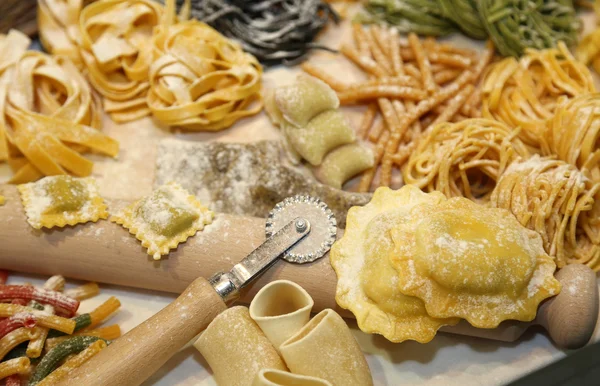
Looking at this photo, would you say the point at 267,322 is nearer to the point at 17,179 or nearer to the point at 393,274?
the point at 393,274

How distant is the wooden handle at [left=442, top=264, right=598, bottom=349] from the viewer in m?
1.66

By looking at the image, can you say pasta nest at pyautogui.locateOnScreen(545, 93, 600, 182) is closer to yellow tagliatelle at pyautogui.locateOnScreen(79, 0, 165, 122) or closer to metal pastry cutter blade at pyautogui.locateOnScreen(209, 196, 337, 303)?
metal pastry cutter blade at pyautogui.locateOnScreen(209, 196, 337, 303)

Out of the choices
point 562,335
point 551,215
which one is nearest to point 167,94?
point 551,215

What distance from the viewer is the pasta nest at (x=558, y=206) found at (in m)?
1.88

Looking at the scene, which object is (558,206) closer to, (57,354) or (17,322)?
(57,354)

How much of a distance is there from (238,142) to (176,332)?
103cm

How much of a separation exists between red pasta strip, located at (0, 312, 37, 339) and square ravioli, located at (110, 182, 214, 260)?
403mm

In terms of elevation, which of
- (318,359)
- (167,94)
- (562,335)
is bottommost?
(562,335)

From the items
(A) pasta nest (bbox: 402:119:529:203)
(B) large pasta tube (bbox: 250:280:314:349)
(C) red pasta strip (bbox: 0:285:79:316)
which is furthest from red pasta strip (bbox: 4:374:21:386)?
(A) pasta nest (bbox: 402:119:529:203)

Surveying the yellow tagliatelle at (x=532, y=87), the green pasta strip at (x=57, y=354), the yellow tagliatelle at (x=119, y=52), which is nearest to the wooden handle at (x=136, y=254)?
the green pasta strip at (x=57, y=354)

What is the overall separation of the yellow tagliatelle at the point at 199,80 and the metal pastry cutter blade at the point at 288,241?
80 centimetres

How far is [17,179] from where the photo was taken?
7.57 feet

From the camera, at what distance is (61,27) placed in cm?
279

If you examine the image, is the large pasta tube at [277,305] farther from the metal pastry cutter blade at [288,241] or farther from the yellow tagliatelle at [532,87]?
the yellow tagliatelle at [532,87]
